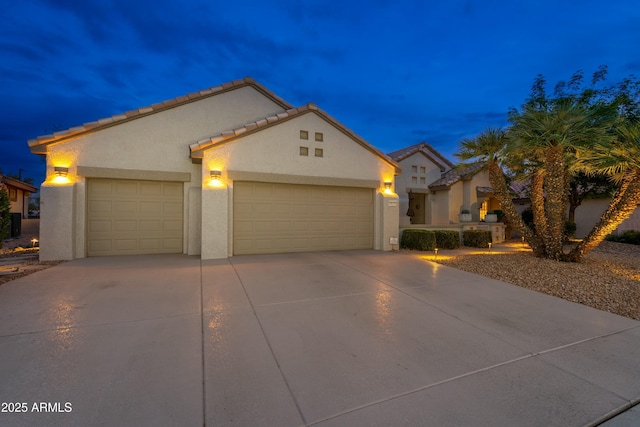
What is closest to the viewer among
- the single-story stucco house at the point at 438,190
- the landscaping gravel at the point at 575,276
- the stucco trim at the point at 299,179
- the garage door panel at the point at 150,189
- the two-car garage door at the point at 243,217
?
the landscaping gravel at the point at 575,276

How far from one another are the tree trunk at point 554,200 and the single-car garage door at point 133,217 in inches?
457

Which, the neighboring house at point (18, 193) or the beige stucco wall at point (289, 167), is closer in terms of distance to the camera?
the beige stucco wall at point (289, 167)

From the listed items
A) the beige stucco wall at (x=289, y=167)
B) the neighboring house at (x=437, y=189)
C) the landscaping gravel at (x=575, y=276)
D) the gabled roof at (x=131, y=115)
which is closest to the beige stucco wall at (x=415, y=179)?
the neighboring house at (x=437, y=189)

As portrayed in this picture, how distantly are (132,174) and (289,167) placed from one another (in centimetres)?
493

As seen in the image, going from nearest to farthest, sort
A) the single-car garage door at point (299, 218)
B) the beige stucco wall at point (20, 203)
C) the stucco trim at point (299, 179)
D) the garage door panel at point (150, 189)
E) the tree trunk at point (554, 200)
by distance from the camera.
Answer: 1. the tree trunk at point (554, 200)
2. the stucco trim at point (299, 179)
3. the garage door panel at point (150, 189)
4. the single-car garage door at point (299, 218)
5. the beige stucco wall at point (20, 203)

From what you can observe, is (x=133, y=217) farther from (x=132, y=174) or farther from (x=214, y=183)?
(x=214, y=183)

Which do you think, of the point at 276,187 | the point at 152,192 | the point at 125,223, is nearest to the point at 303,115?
the point at 276,187

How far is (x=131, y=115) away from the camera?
814 centimetres

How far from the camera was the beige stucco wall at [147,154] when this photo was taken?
297 inches

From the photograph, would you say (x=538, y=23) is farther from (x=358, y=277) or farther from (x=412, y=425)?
(x=412, y=425)

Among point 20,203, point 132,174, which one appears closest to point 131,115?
point 132,174

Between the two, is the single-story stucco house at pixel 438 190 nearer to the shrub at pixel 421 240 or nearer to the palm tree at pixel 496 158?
the shrub at pixel 421 240

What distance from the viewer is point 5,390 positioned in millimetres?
2152

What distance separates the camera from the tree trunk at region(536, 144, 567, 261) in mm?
7469
